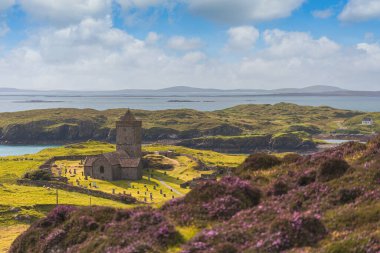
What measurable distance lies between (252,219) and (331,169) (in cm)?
575

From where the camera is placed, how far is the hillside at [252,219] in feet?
49.1

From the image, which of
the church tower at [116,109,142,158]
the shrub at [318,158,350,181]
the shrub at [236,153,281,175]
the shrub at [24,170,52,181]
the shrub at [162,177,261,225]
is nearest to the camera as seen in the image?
the shrub at [162,177,261,225]

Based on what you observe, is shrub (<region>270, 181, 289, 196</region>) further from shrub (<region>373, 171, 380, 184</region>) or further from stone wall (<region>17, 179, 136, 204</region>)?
stone wall (<region>17, 179, 136, 204</region>)

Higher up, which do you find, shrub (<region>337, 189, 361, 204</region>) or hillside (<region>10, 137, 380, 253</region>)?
shrub (<region>337, 189, 361, 204</region>)

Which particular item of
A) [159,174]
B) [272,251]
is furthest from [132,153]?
[272,251]

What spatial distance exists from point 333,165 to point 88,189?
4746 centimetres

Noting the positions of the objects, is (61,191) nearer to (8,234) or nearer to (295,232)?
(8,234)

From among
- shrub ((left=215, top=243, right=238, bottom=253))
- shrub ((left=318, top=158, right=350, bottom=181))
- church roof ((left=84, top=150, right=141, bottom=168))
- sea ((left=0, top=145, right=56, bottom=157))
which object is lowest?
sea ((left=0, top=145, right=56, bottom=157))

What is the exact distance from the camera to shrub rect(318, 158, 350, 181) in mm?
20895

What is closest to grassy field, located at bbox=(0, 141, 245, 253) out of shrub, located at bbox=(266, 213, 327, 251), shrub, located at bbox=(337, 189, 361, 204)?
shrub, located at bbox=(266, 213, 327, 251)

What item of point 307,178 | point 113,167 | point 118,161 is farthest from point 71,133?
point 307,178

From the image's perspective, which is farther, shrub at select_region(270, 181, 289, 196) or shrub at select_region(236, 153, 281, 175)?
shrub at select_region(236, 153, 281, 175)

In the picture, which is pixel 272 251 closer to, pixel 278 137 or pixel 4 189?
pixel 4 189

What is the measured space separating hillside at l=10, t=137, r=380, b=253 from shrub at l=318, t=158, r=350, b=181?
0.05 meters
